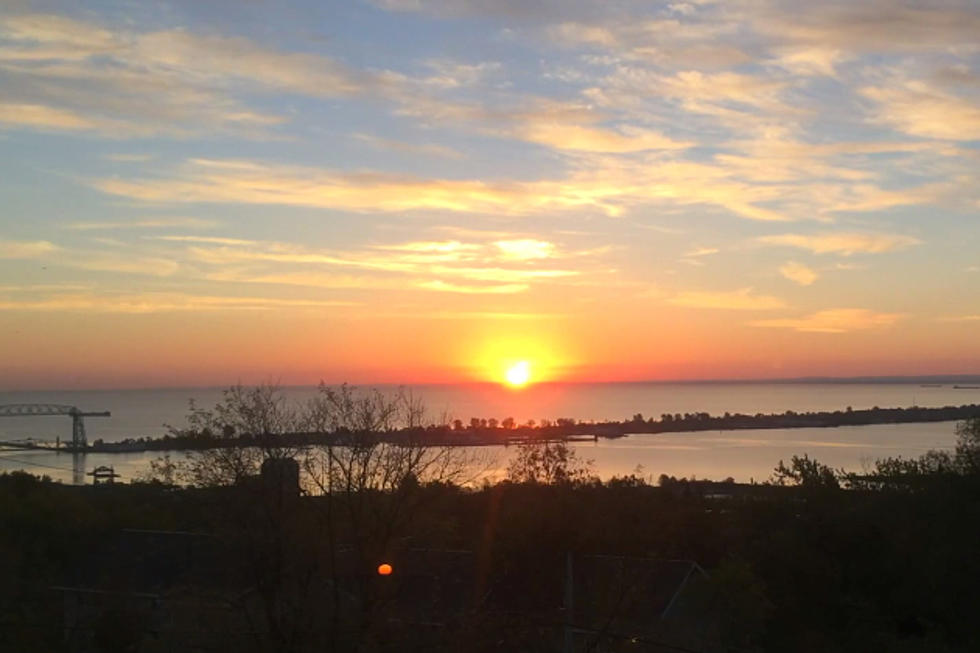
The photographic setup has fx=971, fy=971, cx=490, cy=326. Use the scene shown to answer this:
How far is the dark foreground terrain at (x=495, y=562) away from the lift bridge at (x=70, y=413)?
29.9m

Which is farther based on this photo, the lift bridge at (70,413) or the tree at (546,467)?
the lift bridge at (70,413)

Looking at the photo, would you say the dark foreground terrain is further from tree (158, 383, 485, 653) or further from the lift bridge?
Result: the lift bridge

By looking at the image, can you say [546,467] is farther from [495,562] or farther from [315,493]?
Result: [315,493]

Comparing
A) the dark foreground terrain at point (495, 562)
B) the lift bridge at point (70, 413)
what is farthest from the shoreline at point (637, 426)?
the dark foreground terrain at point (495, 562)

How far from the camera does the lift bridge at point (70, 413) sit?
49.8 meters

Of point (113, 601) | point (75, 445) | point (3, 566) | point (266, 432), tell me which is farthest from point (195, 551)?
point (75, 445)

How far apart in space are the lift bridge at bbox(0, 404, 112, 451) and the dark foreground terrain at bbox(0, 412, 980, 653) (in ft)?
98.2

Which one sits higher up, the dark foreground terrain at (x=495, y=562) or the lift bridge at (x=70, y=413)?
the lift bridge at (x=70, y=413)

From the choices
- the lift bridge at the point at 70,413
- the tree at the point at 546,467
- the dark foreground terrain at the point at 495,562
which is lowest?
the dark foreground terrain at the point at 495,562

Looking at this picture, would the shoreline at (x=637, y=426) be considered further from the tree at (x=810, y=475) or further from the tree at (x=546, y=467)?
the tree at (x=810, y=475)

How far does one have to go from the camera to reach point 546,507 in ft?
54.9

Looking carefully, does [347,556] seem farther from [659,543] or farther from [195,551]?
[659,543]

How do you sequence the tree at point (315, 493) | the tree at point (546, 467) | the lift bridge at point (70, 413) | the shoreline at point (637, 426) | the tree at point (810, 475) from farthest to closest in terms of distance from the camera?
the lift bridge at point (70, 413), the shoreline at point (637, 426), the tree at point (546, 467), the tree at point (810, 475), the tree at point (315, 493)

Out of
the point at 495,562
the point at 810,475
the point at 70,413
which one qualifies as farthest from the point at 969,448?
the point at 70,413
